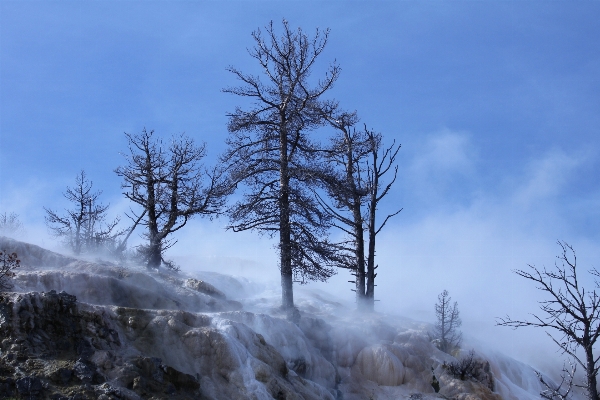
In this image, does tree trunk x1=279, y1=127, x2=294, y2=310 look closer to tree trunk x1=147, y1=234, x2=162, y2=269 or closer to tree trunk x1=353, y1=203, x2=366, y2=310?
tree trunk x1=353, y1=203, x2=366, y2=310

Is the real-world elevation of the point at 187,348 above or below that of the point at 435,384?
above

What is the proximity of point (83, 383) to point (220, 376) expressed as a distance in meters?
3.60

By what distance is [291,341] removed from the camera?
773 inches

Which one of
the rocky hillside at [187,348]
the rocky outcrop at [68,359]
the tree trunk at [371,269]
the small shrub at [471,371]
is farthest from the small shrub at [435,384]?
the rocky outcrop at [68,359]

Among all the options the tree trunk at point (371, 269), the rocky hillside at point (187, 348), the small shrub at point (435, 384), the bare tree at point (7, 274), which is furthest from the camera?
the tree trunk at point (371, 269)

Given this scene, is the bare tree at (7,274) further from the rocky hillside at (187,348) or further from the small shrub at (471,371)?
the small shrub at (471,371)

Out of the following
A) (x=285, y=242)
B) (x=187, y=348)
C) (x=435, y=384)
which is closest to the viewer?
(x=187, y=348)

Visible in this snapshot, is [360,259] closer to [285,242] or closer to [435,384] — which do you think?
[285,242]

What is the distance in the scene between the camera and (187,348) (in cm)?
1548

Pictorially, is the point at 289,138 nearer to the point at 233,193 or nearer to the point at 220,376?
the point at 233,193

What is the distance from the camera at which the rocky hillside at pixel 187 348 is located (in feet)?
43.8

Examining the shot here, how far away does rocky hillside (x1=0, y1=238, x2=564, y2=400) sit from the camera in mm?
13336

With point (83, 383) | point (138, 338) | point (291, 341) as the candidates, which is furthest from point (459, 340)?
point (83, 383)

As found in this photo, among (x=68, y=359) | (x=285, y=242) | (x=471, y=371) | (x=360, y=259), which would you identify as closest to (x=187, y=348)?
(x=68, y=359)
